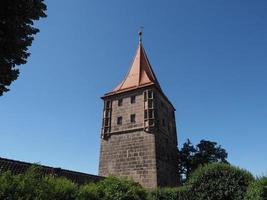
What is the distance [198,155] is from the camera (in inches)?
1340

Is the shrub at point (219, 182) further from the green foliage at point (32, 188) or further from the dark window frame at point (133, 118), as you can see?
the dark window frame at point (133, 118)

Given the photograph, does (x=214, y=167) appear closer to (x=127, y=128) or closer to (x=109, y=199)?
(x=109, y=199)

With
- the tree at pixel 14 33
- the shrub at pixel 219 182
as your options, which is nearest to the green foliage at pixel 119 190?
the shrub at pixel 219 182

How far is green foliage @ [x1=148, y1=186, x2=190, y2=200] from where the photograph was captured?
17.0 m

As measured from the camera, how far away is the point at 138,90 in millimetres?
28734

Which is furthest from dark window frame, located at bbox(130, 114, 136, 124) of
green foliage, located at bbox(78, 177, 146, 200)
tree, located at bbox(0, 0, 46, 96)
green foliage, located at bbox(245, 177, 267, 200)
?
tree, located at bbox(0, 0, 46, 96)

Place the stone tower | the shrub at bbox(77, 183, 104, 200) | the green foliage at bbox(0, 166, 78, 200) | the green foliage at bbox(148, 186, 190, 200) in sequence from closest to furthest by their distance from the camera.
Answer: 1. the green foliage at bbox(0, 166, 78, 200)
2. the shrub at bbox(77, 183, 104, 200)
3. the green foliage at bbox(148, 186, 190, 200)
4. the stone tower

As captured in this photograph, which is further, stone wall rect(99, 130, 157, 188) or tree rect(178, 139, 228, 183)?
tree rect(178, 139, 228, 183)

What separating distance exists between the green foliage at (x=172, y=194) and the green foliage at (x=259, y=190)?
4.80 m

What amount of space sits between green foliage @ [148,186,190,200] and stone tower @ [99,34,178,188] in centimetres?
501

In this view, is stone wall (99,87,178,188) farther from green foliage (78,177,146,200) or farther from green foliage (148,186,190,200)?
green foliage (78,177,146,200)

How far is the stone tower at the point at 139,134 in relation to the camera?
24719 millimetres

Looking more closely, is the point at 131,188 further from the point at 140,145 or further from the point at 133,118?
the point at 133,118

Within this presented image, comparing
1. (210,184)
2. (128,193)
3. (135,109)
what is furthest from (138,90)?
(128,193)
